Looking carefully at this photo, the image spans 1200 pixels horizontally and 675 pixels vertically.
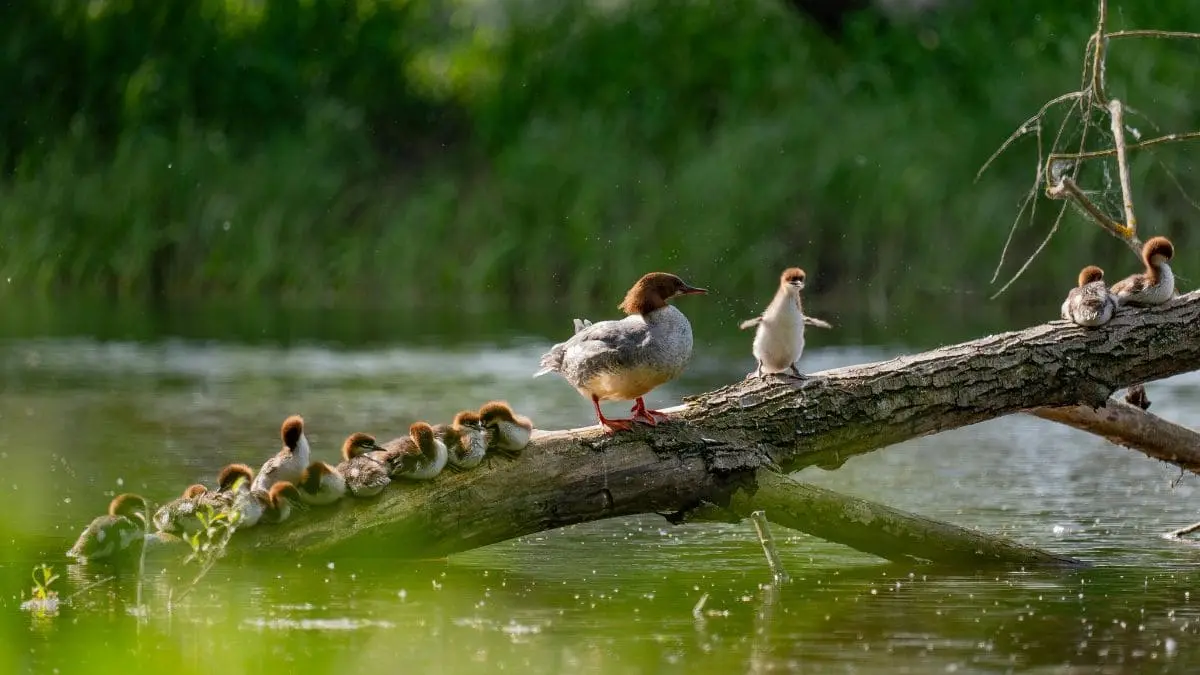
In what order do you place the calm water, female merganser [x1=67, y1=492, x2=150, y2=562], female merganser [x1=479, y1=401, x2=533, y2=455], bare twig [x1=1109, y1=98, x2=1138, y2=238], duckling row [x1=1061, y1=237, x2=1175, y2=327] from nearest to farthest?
the calm water, female merganser [x1=479, y1=401, x2=533, y2=455], female merganser [x1=67, y1=492, x2=150, y2=562], duckling row [x1=1061, y1=237, x2=1175, y2=327], bare twig [x1=1109, y1=98, x2=1138, y2=238]

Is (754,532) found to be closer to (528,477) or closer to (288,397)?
(528,477)

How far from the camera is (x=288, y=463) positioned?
9.62 m

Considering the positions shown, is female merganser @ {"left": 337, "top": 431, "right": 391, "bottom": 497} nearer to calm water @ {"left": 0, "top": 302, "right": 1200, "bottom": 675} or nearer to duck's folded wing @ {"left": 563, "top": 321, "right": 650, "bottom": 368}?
calm water @ {"left": 0, "top": 302, "right": 1200, "bottom": 675}

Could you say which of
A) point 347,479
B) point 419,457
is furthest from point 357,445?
point 419,457

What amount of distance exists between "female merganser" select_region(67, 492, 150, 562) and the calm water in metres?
0.15

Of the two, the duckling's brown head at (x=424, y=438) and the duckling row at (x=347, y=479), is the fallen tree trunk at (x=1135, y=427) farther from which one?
the duckling's brown head at (x=424, y=438)

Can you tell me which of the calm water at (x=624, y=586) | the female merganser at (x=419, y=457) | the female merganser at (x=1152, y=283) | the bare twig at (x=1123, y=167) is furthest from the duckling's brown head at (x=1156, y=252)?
the female merganser at (x=419, y=457)

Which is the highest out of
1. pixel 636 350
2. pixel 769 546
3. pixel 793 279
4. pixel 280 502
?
pixel 793 279

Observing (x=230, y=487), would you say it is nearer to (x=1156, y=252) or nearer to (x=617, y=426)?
(x=617, y=426)

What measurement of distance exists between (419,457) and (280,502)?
64 cm

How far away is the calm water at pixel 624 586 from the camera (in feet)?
24.2

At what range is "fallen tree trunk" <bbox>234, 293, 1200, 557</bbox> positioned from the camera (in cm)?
895

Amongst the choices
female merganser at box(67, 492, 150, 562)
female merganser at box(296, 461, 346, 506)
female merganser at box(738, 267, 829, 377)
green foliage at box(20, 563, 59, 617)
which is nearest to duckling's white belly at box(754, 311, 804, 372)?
female merganser at box(738, 267, 829, 377)

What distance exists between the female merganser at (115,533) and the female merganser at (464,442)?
55.6 inches
